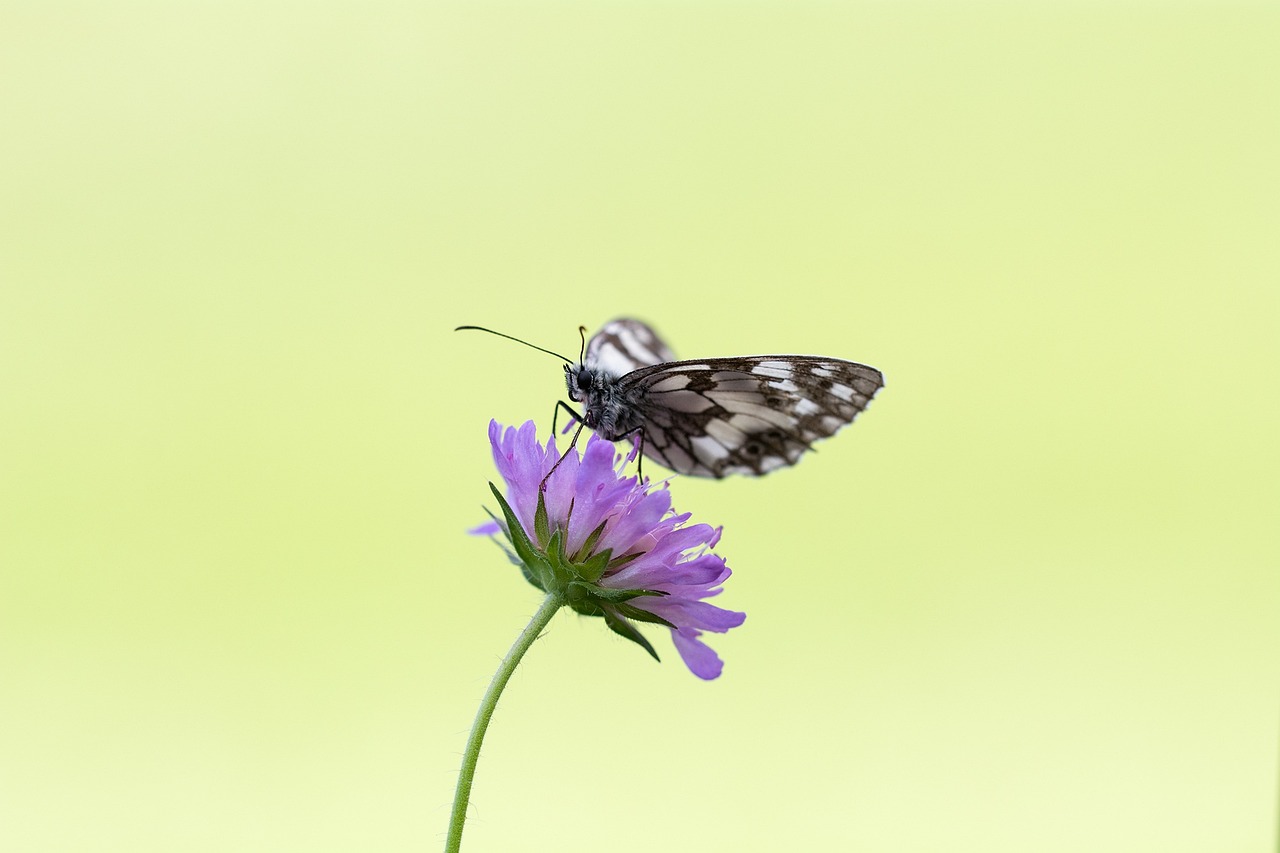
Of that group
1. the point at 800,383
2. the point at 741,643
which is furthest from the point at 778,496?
the point at 800,383

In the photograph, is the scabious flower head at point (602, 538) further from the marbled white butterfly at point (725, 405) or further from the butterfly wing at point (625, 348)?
the butterfly wing at point (625, 348)

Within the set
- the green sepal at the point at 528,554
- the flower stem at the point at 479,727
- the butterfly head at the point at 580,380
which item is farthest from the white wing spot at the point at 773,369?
the flower stem at the point at 479,727

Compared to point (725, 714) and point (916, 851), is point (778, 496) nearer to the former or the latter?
point (725, 714)

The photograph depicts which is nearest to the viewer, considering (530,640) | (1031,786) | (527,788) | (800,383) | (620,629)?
(530,640)

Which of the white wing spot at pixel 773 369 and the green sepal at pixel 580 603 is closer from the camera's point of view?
the green sepal at pixel 580 603

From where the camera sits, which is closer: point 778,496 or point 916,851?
point 916,851

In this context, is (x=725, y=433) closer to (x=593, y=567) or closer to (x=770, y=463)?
(x=770, y=463)
